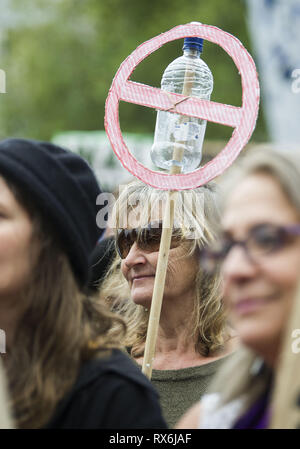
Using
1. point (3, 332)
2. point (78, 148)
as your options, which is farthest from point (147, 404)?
point (78, 148)

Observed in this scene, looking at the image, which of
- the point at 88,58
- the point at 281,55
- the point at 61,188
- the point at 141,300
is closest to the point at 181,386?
the point at 141,300

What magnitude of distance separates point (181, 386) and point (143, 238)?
1.86ft

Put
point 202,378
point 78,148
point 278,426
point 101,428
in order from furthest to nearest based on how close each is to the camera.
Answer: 1. point 78,148
2. point 202,378
3. point 101,428
4. point 278,426

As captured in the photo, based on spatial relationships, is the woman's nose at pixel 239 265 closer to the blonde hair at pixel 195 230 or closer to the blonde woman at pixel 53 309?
the blonde woman at pixel 53 309

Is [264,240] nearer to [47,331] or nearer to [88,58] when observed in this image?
[47,331]

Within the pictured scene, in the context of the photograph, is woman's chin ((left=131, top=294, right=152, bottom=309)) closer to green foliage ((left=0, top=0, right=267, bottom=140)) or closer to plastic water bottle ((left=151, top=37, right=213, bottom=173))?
plastic water bottle ((left=151, top=37, right=213, bottom=173))

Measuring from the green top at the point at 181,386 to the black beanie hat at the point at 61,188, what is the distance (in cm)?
86

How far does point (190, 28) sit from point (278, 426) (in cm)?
144

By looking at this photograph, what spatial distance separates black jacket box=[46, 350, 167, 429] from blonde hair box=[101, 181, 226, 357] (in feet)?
3.44

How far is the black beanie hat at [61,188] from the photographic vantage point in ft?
6.20

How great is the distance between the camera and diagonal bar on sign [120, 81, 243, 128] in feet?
7.79

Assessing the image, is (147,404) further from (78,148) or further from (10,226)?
(78,148)

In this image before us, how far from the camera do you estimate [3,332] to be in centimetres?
197

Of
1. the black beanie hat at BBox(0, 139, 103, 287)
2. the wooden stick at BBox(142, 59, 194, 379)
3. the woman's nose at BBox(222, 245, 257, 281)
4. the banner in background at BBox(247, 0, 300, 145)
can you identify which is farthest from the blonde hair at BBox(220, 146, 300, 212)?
the banner in background at BBox(247, 0, 300, 145)
